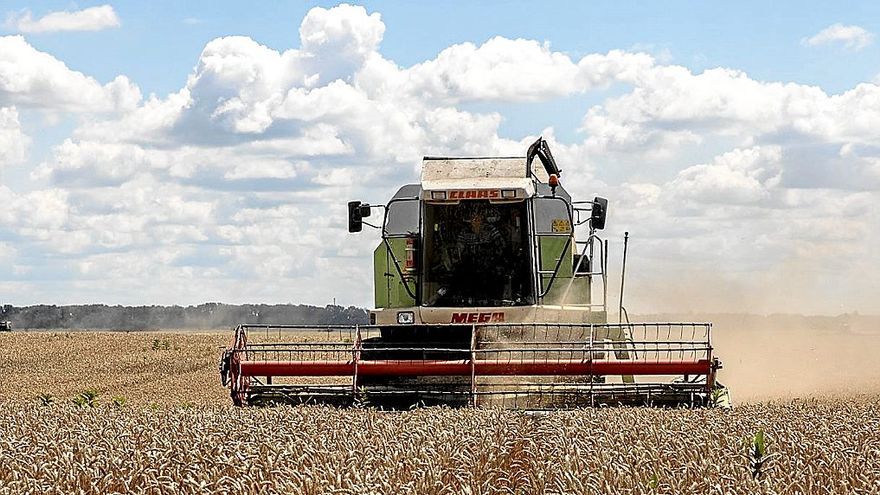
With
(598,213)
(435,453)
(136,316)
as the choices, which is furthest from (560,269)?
(136,316)

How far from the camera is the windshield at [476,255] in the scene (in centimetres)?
1319

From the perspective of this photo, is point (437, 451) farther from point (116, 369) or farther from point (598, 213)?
point (116, 369)

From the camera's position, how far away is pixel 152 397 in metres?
18.9

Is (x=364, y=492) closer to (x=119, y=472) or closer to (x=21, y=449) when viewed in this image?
(x=119, y=472)

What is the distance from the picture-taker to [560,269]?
13.5 meters

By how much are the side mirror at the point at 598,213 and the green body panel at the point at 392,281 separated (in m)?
1.86

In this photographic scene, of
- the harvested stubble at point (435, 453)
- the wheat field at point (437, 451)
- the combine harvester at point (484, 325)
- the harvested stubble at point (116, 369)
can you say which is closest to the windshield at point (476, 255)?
the combine harvester at point (484, 325)

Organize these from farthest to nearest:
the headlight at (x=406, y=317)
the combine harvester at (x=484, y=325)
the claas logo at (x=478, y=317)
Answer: the headlight at (x=406, y=317), the claas logo at (x=478, y=317), the combine harvester at (x=484, y=325)

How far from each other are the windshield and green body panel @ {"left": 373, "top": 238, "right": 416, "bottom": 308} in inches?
10.9

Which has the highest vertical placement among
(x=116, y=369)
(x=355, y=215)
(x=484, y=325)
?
(x=355, y=215)

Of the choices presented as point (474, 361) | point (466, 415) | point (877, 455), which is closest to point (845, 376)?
point (474, 361)

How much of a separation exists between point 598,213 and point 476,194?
118cm

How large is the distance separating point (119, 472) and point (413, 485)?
4.74 feet

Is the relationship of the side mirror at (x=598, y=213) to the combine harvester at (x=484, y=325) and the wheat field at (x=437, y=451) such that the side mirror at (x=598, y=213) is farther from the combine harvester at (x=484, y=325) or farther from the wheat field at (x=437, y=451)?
the wheat field at (x=437, y=451)
